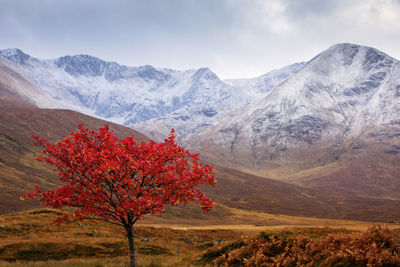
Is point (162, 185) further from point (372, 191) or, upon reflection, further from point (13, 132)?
point (372, 191)

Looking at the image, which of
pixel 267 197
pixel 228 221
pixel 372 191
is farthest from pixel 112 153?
pixel 372 191

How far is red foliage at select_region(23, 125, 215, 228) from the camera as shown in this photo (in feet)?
45.7

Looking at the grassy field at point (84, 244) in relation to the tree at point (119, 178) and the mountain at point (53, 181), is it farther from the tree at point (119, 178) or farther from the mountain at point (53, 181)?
the mountain at point (53, 181)

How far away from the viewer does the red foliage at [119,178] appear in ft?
45.7

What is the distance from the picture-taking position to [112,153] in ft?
47.0

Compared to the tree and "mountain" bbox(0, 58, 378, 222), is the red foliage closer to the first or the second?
the tree

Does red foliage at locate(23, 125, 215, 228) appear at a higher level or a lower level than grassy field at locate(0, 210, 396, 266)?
higher

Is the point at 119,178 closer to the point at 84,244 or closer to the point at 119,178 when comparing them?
the point at 119,178

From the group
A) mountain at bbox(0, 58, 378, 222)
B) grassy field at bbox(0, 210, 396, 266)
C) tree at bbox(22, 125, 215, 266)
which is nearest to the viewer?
tree at bbox(22, 125, 215, 266)

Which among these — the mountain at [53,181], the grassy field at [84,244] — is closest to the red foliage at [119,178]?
the grassy field at [84,244]

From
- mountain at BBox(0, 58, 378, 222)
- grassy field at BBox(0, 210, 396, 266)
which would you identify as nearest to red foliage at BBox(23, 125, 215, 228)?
grassy field at BBox(0, 210, 396, 266)

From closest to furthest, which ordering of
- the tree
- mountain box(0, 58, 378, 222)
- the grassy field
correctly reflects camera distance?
the tree → the grassy field → mountain box(0, 58, 378, 222)

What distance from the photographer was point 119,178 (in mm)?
14531

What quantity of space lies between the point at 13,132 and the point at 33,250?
130m
